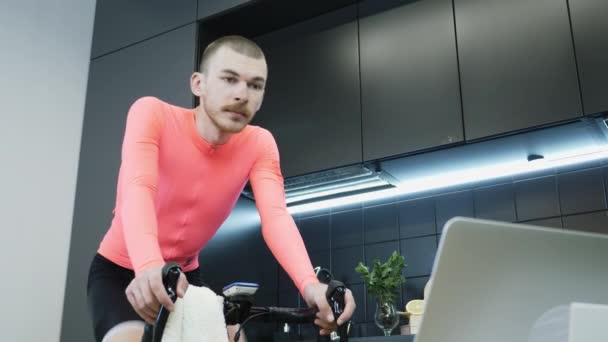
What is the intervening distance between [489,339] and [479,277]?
73 millimetres

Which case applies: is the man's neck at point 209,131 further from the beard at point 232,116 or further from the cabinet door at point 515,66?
the cabinet door at point 515,66

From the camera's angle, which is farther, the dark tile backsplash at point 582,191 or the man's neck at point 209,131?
the dark tile backsplash at point 582,191

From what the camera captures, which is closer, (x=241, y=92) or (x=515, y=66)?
(x=241, y=92)

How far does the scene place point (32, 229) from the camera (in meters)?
3.06

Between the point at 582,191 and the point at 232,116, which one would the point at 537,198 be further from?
the point at 232,116

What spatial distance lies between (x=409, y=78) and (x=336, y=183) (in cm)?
59

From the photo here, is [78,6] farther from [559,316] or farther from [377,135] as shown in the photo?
[559,316]

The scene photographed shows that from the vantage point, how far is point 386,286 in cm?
275

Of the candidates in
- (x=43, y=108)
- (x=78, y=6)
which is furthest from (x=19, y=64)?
(x=78, y=6)

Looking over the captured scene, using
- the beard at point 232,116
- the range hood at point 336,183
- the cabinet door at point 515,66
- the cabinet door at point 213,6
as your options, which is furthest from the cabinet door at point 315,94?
the beard at point 232,116

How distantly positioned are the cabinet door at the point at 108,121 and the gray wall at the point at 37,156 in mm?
81

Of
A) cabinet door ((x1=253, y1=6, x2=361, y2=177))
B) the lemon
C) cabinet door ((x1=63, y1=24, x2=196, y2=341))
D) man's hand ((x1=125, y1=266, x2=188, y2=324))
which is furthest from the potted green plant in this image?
man's hand ((x1=125, y1=266, x2=188, y2=324))

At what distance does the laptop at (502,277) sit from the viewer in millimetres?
678

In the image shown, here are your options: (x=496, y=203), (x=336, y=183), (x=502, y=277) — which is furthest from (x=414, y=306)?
(x=502, y=277)
